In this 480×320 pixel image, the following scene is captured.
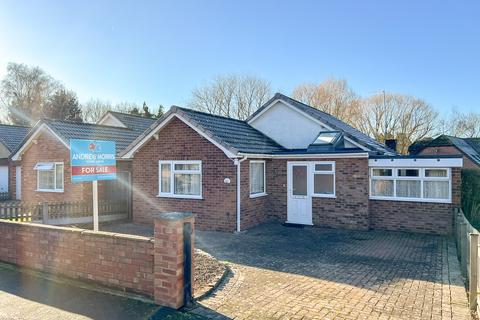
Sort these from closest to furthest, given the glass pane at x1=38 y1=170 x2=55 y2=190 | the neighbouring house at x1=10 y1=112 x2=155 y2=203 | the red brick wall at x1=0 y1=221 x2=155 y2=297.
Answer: the red brick wall at x1=0 y1=221 x2=155 y2=297, the neighbouring house at x1=10 y1=112 x2=155 y2=203, the glass pane at x1=38 y1=170 x2=55 y2=190

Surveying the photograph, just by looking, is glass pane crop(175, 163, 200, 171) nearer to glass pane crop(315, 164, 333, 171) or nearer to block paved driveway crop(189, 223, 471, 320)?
block paved driveway crop(189, 223, 471, 320)

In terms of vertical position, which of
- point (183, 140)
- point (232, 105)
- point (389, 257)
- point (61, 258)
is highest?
point (232, 105)

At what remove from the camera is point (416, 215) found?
12.6 metres

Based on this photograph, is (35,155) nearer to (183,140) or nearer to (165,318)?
(183,140)

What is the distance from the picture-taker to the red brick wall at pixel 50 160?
16016mm

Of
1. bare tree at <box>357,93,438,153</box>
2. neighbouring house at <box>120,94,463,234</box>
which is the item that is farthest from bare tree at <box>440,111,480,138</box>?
neighbouring house at <box>120,94,463,234</box>

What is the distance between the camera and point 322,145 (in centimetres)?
1455

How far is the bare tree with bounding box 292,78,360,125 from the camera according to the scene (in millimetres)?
38625

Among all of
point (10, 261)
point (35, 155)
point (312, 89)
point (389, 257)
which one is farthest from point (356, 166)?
point (312, 89)

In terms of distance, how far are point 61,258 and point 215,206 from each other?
664 centimetres

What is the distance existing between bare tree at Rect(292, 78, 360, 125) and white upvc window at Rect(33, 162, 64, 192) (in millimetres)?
27771

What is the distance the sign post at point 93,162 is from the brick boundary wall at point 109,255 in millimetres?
1429

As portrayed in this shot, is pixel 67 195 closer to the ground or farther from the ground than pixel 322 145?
closer to the ground

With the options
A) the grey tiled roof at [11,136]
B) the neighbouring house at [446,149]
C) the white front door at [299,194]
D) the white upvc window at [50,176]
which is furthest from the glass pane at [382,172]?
the grey tiled roof at [11,136]
